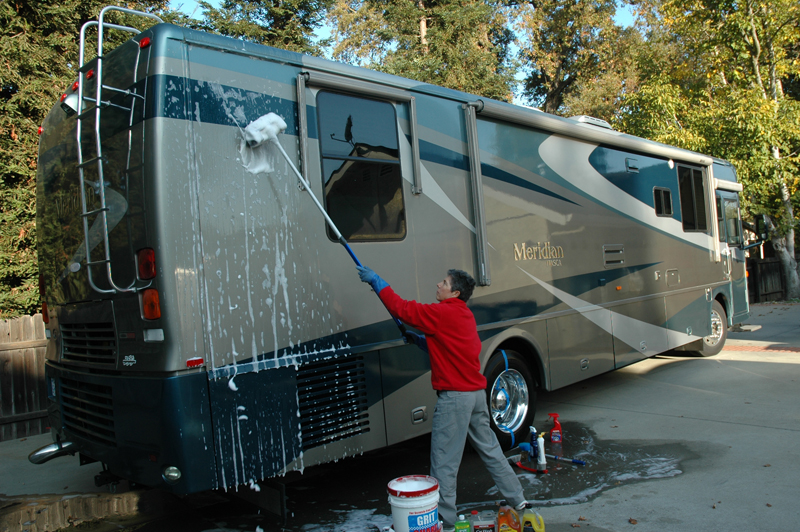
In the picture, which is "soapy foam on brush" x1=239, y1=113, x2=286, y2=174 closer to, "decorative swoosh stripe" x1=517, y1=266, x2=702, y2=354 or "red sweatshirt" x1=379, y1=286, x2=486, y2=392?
"red sweatshirt" x1=379, y1=286, x2=486, y2=392

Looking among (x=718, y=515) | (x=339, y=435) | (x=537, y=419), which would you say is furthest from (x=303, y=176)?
(x=537, y=419)

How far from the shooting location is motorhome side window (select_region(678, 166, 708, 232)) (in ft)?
29.9

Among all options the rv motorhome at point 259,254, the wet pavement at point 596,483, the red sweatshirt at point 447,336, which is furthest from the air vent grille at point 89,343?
the red sweatshirt at point 447,336

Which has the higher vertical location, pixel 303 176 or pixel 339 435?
pixel 303 176

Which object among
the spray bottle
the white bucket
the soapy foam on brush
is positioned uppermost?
the soapy foam on brush

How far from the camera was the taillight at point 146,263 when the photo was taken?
351 cm

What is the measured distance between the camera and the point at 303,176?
4.12 meters

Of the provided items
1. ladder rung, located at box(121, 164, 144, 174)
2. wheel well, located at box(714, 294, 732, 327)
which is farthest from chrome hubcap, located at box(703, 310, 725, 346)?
ladder rung, located at box(121, 164, 144, 174)

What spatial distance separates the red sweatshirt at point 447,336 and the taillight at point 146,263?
1.39m

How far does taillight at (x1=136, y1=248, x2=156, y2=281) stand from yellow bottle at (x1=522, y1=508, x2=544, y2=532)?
8.74 feet

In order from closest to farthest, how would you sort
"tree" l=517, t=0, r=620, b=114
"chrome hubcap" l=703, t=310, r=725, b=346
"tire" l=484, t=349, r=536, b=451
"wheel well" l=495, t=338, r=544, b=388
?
"tire" l=484, t=349, r=536, b=451 → "wheel well" l=495, t=338, r=544, b=388 → "chrome hubcap" l=703, t=310, r=725, b=346 → "tree" l=517, t=0, r=620, b=114

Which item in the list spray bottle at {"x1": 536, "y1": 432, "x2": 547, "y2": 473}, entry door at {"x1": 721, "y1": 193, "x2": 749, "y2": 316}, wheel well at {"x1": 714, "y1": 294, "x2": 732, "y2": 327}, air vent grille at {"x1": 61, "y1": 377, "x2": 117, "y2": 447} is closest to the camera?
air vent grille at {"x1": 61, "y1": 377, "x2": 117, "y2": 447}

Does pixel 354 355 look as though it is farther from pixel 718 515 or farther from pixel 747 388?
pixel 747 388

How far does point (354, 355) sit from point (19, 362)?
5.40 m
